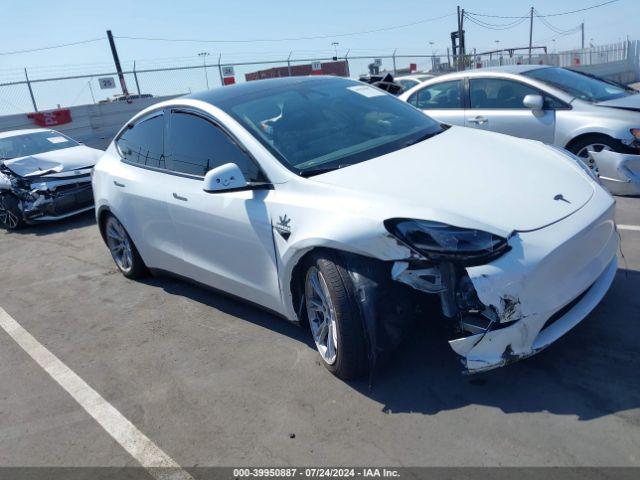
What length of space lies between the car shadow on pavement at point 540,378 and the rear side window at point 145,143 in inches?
97.5

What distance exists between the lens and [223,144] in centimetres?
375

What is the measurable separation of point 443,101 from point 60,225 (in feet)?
19.9

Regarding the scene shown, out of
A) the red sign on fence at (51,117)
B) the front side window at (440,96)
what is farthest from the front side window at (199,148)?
the red sign on fence at (51,117)

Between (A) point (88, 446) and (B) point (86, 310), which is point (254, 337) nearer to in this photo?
(A) point (88, 446)

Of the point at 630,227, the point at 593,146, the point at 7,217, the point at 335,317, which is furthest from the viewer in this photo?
the point at 7,217

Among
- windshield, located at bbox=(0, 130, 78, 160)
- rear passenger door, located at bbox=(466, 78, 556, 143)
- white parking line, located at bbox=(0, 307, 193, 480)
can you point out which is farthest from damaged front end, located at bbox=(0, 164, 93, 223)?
rear passenger door, located at bbox=(466, 78, 556, 143)

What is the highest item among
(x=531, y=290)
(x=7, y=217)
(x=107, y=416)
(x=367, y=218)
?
(x=367, y=218)

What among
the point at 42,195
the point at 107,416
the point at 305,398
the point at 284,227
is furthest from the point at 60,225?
the point at 305,398

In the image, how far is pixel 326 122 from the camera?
386cm

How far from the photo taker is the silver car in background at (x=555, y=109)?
579 centimetres

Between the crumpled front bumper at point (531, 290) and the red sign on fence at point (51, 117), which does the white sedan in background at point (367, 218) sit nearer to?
the crumpled front bumper at point (531, 290)

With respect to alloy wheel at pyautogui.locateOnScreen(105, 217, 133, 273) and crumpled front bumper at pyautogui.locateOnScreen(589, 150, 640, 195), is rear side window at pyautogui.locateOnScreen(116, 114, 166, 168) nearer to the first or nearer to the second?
alloy wheel at pyautogui.locateOnScreen(105, 217, 133, 273)

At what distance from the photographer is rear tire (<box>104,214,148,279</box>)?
514 centimetres

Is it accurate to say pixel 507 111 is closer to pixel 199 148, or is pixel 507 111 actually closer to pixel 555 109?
pixel 555 109
